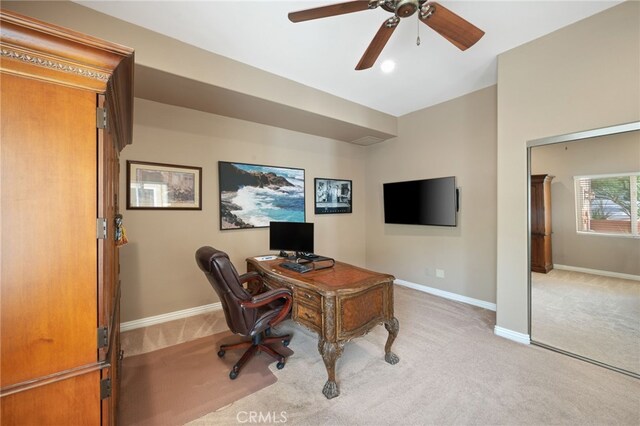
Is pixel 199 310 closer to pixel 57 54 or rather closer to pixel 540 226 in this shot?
pixel 57 54

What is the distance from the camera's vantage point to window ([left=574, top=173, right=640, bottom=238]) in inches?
83.6

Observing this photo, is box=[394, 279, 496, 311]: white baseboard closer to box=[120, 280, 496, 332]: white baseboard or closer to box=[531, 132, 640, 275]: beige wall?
Result: box=[120, 280, 496, 332]: white baseboard

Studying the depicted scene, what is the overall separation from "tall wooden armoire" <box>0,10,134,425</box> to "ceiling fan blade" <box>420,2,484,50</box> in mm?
1697

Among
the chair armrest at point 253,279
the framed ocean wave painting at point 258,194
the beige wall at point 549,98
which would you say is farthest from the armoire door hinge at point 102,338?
the beige wall at point 549,98

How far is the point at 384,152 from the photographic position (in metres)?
4.76

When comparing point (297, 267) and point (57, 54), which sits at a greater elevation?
point (57, 54)

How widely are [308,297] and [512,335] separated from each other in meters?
2.28

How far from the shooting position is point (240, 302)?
77.4 inches

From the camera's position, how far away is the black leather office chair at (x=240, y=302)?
1903 millimetres

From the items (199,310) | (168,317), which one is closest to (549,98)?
(199,310)

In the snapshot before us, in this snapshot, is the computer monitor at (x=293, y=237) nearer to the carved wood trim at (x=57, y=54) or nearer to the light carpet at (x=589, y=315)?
the carved wood trim at (x=57, y=54)

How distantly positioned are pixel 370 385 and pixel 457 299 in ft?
7.91

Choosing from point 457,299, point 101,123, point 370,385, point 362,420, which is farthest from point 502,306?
point 101,123

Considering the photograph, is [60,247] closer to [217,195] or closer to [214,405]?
[214,405]
